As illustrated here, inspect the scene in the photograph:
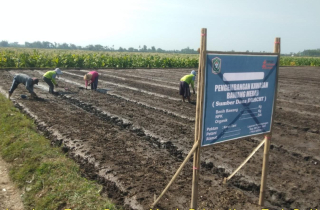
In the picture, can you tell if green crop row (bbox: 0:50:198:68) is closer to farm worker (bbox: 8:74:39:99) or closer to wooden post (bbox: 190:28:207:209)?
farm worker (bbox: 8:74:39:99)

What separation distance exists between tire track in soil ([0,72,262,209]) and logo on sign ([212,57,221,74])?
2.10 m

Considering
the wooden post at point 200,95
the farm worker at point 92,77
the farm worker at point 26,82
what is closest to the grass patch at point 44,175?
the wooden post at point 200,95

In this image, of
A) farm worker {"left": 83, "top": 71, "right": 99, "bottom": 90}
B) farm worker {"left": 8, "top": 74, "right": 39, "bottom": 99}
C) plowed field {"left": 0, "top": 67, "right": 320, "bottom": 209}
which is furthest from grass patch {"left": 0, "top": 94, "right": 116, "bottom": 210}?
farm worker {"left": 83, "top": 71, "right": 99, "bottom": 90}

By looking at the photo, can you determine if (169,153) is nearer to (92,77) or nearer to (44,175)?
(44,175)

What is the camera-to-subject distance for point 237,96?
3.48 meters

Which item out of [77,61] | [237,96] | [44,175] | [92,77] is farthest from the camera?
[77,61]

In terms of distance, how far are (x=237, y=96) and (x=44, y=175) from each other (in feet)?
12.7

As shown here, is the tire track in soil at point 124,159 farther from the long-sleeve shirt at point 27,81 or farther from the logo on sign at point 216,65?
the long-sleeve shirt at point 27,81

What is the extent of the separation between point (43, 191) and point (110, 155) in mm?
1558

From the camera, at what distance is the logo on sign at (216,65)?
123 inches

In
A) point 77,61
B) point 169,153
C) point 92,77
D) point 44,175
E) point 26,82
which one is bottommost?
point 44,175

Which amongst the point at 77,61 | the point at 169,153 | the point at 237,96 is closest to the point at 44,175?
the point at 169,153

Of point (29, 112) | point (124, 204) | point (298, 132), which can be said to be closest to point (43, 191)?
point (124, 204)

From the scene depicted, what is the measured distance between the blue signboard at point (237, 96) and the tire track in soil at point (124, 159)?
51.5 inches
